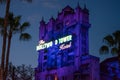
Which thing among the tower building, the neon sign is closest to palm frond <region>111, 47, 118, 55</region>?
the tower building

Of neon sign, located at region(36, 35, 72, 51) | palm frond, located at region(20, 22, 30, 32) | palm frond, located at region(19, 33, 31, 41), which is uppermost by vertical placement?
neon sign, located at region(36, 35, 72, 51)

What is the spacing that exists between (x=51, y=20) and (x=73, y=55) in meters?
18.6

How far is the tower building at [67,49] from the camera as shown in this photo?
80688 mm

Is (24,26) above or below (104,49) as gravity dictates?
above

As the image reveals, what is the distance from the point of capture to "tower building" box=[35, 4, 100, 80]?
80688 millimetres

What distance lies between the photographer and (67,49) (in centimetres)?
8819

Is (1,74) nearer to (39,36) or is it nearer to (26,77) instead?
(26,77)

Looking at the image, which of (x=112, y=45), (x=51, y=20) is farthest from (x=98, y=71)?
(x=112, y=45)

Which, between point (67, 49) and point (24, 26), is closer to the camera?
point (24, 26)

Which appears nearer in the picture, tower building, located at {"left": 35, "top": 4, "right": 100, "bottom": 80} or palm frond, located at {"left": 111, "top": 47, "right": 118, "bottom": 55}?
palm frond, located at {"left": 111, "top": 47, "right": 118, "bottom": 55}

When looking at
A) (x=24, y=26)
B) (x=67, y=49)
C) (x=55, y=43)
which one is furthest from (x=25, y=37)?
(x=55, y=43)

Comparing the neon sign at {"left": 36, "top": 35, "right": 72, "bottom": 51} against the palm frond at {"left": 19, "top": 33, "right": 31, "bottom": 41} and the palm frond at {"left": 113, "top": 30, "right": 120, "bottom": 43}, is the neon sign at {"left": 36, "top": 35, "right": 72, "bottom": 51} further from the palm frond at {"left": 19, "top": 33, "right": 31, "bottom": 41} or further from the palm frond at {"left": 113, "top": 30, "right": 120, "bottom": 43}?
the palm frond at {"left": 19, "top": 33, "right": 31, "bottom": 41}

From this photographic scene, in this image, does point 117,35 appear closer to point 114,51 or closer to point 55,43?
point 114,51

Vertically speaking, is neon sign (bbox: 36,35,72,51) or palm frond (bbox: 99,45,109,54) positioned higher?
neon sign (bbox: 36,35,72,51)
